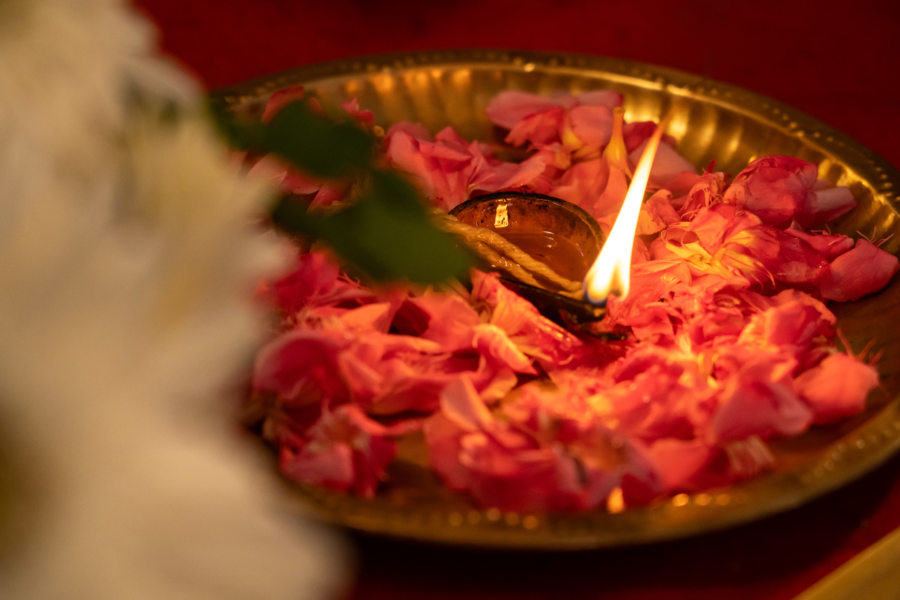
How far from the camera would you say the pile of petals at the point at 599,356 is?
0.33 meters

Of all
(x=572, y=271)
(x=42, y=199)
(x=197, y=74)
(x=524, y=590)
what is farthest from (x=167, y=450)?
(x=197, y=74)

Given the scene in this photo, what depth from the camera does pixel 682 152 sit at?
58 centimetres

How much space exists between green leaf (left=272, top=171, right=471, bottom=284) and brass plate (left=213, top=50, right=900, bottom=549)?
0.10 meters

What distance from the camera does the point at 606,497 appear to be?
32cm

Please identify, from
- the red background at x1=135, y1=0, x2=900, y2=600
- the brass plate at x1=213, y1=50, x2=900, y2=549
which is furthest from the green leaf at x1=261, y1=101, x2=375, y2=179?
the red background at x1=135, y1=0, x2=900, y2=600

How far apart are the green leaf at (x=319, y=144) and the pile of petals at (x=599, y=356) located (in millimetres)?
101

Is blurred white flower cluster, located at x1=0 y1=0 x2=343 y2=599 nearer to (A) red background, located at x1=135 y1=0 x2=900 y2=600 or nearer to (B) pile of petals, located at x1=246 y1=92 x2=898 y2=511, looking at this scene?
(B) pile of petals, located at x1=246 y1=92 x2=898 y2=511

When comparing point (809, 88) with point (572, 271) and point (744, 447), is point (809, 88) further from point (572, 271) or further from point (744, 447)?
point (744, 447)

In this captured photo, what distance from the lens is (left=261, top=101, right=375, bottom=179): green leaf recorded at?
27cm

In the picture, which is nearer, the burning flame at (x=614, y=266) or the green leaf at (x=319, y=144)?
the green leaf at (x=319, y=144)

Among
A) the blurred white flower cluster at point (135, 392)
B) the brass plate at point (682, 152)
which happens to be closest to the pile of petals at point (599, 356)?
the brass plate at point (682, 152)

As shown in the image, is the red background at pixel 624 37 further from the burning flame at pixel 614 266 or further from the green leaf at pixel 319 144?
the green leaf at pixel 319 144

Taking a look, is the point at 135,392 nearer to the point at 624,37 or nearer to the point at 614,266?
the point at 614,266

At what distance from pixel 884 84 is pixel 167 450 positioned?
2.37 feet
